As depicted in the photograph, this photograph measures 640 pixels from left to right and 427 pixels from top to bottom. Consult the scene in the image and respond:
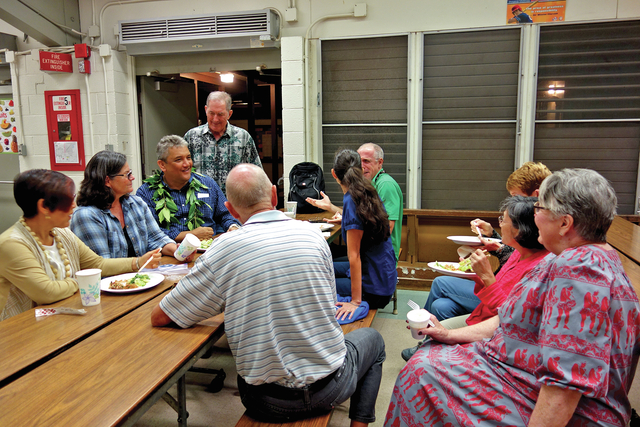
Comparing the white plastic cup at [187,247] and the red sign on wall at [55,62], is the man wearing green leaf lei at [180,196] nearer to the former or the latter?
the white plastic cup at [187,247]

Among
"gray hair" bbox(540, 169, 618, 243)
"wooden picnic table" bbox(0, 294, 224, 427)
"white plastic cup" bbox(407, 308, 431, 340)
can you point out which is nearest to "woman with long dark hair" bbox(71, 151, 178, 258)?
"wooden picnic table" bbox(0, 294, 224, 427)

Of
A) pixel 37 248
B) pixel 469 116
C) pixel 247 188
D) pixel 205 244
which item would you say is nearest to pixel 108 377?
pixel 247 188

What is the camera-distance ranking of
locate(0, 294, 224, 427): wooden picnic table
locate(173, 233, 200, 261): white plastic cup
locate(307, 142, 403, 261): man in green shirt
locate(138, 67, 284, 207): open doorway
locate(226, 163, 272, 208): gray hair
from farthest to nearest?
locate(138, 67, 284, 207): open doorway, locate(307, 142, 403, 261): man in green shirt, locate(173, 233, 200, 261): white plastic cup, locate(226, 163, 272, 208): gray hair, locate(0, 294, 224, 427): wooden picnic table

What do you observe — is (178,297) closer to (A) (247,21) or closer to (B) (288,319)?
(B) (288,319)

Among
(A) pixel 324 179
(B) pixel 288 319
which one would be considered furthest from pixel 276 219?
(A) pixel 324 179

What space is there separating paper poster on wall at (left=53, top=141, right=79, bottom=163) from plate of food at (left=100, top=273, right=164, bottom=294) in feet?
12.5

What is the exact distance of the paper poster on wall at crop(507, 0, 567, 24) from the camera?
407 centimetres

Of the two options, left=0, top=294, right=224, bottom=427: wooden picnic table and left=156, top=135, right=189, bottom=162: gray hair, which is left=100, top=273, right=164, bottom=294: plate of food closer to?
left=0, top=294, right=224, bottom=427: wooden picnic table

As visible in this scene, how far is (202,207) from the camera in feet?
10.5

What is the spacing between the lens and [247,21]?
179 inches

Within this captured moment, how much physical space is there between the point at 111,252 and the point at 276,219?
1.36m

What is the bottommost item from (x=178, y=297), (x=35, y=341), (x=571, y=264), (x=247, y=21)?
(x=35, y=341)

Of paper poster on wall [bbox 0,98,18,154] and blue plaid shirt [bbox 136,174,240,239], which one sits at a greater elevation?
paper poster on wall [bbox 0,98,18,154]

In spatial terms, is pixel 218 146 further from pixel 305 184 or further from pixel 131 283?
pixel 131 283
